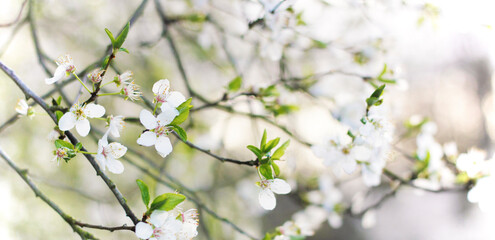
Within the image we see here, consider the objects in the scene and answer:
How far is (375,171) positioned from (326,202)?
2.04 ft

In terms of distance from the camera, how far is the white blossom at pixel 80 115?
0.65 m

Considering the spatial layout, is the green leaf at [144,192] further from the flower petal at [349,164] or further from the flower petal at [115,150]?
the flower petal at [349,164]

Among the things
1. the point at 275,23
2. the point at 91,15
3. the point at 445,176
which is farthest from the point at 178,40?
the point at 445,176

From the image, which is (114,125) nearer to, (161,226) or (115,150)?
(115,150)

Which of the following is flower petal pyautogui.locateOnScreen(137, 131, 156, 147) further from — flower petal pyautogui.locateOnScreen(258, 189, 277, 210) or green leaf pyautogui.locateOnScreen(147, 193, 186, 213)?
flower petal pyautogui.locateOnScreen(258, 189, 277, 210)

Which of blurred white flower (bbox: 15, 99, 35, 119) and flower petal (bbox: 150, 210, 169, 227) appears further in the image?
blurred white flower (bbox: 15, 99, 35, 119)

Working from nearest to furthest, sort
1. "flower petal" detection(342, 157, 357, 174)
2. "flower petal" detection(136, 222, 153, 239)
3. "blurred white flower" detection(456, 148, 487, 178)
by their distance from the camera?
"flower petal" detection(136, 222, 153, 239) < "flower petal" detection(342, 157, 357, 174) < "blurred white flower" detection(456, 148, 487, 178)

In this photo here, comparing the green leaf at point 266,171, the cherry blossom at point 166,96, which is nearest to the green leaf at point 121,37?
the cherry blossom at point 166,96

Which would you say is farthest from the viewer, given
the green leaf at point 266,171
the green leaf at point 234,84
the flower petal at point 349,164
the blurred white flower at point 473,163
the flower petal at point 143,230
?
the blurred white flower at point 473,163

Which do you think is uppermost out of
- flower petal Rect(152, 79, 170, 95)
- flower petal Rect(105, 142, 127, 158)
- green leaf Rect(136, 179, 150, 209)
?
flower petal Rect(152, 79, 170, 95)

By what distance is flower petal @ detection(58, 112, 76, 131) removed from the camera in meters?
0.65

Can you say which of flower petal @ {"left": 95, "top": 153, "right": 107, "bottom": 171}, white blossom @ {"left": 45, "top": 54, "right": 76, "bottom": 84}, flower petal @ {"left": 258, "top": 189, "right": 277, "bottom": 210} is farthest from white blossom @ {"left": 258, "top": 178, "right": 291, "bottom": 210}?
white blossom @ {"left": 45, "top": 54, "right": 76, "bottom": 84}

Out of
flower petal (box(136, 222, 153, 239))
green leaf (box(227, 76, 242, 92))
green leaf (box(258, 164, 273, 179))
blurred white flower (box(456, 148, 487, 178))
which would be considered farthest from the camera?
blurred white flower (box(456, 148, 487, 178))

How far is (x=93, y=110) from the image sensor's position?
65 centimetres
